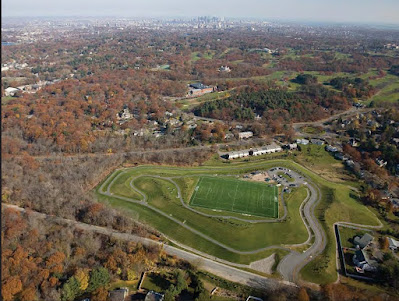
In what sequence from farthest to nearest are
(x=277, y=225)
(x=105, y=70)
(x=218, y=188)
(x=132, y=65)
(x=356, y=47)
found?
(x=356, y=47) → (x=132, y=65) → (x=105, y=70) → (x=218, y=188) → (x=277, y=225)

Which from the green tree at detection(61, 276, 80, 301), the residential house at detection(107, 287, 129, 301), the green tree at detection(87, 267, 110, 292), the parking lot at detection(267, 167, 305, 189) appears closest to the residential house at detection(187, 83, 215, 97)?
the parking lot at detection(267, 167, 305, 189)

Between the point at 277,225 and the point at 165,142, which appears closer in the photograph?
the point at 277,225

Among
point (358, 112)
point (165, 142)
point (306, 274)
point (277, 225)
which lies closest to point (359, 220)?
point (277, 225)

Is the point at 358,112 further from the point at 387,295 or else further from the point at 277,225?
the point at 387,295

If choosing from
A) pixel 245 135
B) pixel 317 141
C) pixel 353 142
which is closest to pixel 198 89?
pixel 245 135

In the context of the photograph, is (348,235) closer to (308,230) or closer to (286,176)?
(308,230)

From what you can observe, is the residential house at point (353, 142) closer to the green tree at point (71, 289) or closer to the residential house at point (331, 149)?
the residential house at point (331, 149)

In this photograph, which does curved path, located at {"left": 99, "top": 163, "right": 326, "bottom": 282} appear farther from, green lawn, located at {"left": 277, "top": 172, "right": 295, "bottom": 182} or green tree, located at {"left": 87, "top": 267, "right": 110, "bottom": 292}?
green tree, located at {"left": 87, "top": 267, "right": 110, "bottom": 292}

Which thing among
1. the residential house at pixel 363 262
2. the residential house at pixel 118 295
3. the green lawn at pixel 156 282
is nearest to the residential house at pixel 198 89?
the green lawn at pixel 156 282
